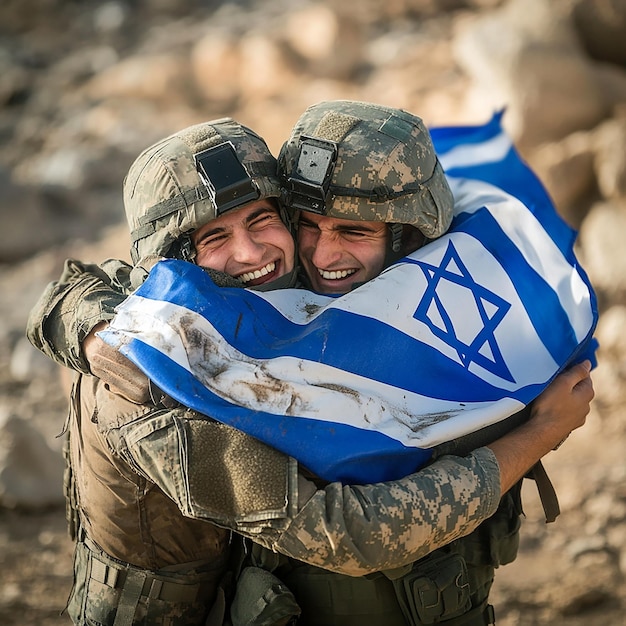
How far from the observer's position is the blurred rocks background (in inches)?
207

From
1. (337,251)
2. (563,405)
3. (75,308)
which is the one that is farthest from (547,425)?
(75,308)

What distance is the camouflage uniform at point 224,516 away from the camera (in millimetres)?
2432

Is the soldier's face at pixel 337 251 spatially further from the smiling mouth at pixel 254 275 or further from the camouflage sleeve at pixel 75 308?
the camouflage sleeve at pixel 75 308

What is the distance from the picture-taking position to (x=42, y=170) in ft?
38.4

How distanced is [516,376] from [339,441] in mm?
893

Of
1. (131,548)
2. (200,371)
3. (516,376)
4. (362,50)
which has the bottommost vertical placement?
(362,50)

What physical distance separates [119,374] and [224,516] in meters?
0.57

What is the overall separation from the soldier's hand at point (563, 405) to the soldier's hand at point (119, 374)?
1.39 meters

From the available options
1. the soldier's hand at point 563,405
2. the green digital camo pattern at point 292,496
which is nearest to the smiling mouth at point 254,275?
the green digital camo pattern at point 292,496

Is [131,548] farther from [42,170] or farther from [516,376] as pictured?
[42,170]

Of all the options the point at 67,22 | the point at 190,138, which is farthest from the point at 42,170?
the point at 190,138

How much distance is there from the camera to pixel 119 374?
2.70 m

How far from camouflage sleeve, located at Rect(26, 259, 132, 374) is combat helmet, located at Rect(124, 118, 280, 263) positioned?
0.18 meters

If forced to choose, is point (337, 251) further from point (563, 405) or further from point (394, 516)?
point (394, 516)
